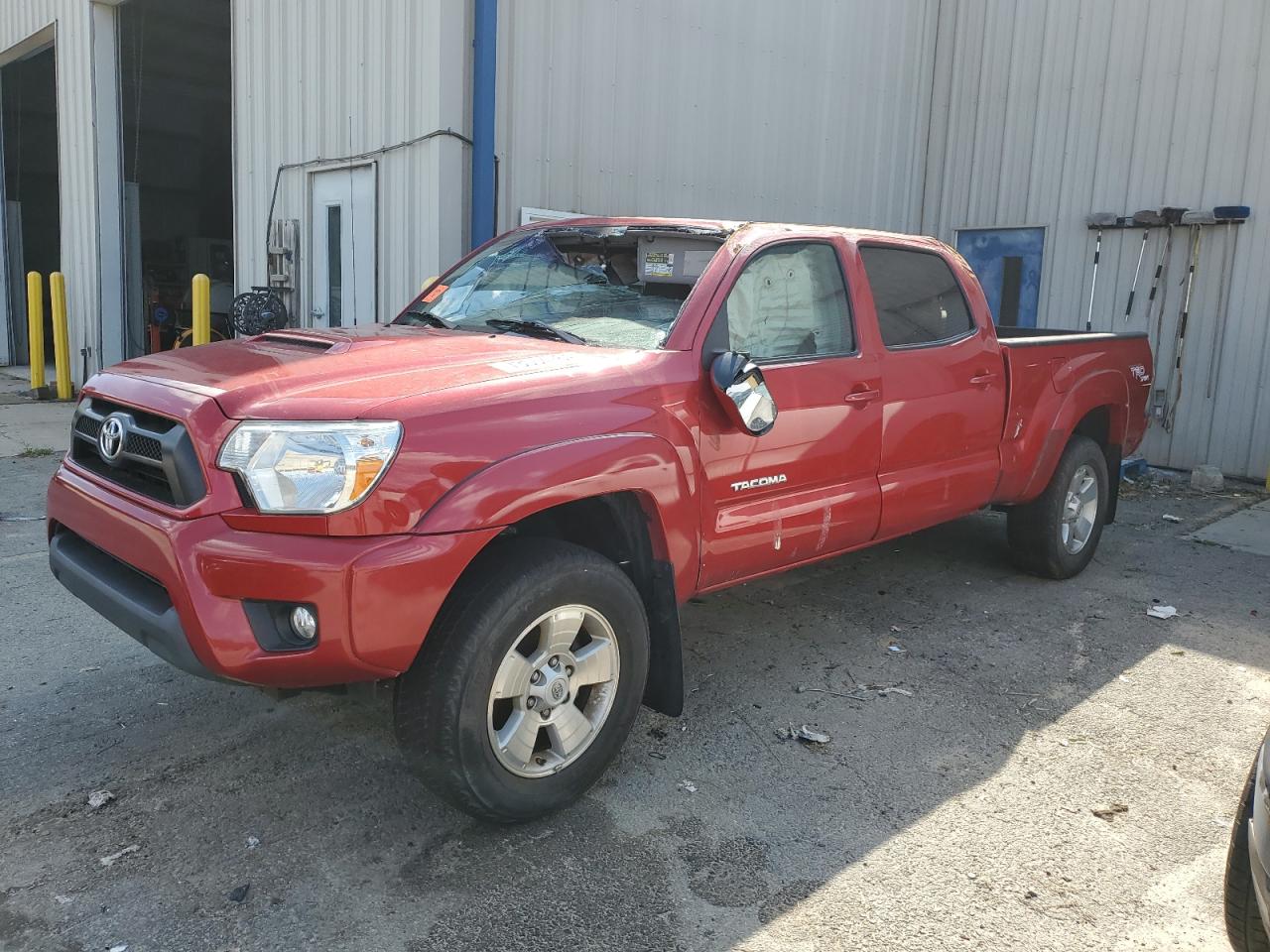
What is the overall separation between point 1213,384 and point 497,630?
884cm

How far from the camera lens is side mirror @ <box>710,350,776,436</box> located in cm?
340

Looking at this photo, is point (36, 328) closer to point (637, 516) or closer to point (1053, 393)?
point (637, 516)

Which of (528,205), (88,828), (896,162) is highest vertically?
(896,162)

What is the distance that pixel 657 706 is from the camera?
3.47m

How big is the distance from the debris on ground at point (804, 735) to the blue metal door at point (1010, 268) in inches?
310

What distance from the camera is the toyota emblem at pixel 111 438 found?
3027 millimetres

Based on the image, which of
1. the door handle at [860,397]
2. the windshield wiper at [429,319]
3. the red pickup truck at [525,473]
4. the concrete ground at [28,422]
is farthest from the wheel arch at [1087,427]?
the concrete ground at [28,422]

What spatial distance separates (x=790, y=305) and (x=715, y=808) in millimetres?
1964

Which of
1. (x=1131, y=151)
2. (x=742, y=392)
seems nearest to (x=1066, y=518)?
(x=742, y=392)

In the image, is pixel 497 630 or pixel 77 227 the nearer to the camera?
pixel 497 630

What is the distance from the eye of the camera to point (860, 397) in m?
4.10

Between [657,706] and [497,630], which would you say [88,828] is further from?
[657,706]

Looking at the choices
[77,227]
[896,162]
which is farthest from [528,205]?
[77,227]

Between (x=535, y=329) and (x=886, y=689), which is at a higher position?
(x=535, y=329)
